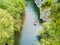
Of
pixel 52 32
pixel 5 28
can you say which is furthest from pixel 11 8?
pixel 52 32

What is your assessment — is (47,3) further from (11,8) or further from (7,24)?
(7,24)

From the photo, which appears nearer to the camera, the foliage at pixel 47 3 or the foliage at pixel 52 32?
the foliage at pixel 52 32

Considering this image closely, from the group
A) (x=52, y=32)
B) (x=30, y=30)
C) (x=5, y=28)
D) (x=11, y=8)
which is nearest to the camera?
(x=5, y=28)

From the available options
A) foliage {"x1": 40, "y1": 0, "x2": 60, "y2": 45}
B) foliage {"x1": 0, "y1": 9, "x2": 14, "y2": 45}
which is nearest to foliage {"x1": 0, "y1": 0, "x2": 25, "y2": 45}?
foliage {"x1": 0, "y1": 9, "x2": 14, "y2": 45}

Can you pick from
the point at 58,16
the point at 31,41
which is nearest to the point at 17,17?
the point at 31,41

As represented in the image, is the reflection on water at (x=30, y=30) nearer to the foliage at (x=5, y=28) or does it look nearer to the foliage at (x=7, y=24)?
the foliage at (x=7, y=24)

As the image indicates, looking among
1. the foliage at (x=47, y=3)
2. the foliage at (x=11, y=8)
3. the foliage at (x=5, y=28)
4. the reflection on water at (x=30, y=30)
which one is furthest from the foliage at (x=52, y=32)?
the foliage at (x=5, y=28)

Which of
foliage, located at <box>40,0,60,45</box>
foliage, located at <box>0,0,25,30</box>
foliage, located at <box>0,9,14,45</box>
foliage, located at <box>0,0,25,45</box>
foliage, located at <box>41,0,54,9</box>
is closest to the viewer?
foliage, located at <box>0,9,14,45</box>

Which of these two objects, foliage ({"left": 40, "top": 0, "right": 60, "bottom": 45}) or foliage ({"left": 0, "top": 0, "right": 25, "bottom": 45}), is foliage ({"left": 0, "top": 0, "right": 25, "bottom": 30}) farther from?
foliage ({"left": 40, "top": 0, "right": 60, "bottom": 45})
